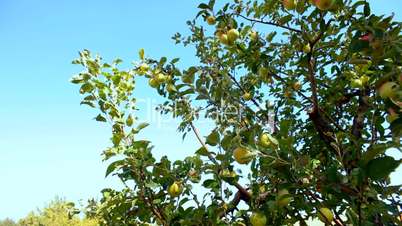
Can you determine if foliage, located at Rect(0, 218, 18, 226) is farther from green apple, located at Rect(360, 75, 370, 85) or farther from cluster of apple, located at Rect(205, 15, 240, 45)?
green apple, located at Rect(360, 75, 370, 85)

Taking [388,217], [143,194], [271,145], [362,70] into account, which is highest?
[362,70]

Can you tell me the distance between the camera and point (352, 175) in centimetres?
145

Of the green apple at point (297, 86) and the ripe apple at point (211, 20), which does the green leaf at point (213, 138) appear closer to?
the ripe apple at point (211, 20)

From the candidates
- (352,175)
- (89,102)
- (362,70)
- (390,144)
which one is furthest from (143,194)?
(362,70)

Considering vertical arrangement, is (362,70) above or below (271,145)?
above

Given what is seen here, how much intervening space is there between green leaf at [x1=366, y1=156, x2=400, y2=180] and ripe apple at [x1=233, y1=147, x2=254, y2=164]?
1.48 ft

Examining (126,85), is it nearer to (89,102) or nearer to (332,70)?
(89,102)

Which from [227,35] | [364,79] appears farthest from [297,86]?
[227,35]

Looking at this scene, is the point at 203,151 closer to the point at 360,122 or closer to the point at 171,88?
the point at 171,88

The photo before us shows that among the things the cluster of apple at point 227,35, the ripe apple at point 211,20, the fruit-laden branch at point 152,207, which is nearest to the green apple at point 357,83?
the cluster of apple at point 227,35

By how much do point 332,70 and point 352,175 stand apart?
2356 mm

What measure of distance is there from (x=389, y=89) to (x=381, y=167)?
359 millimetres

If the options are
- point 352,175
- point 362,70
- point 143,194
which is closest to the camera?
point 352,175

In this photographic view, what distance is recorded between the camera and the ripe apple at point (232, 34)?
279 cm
